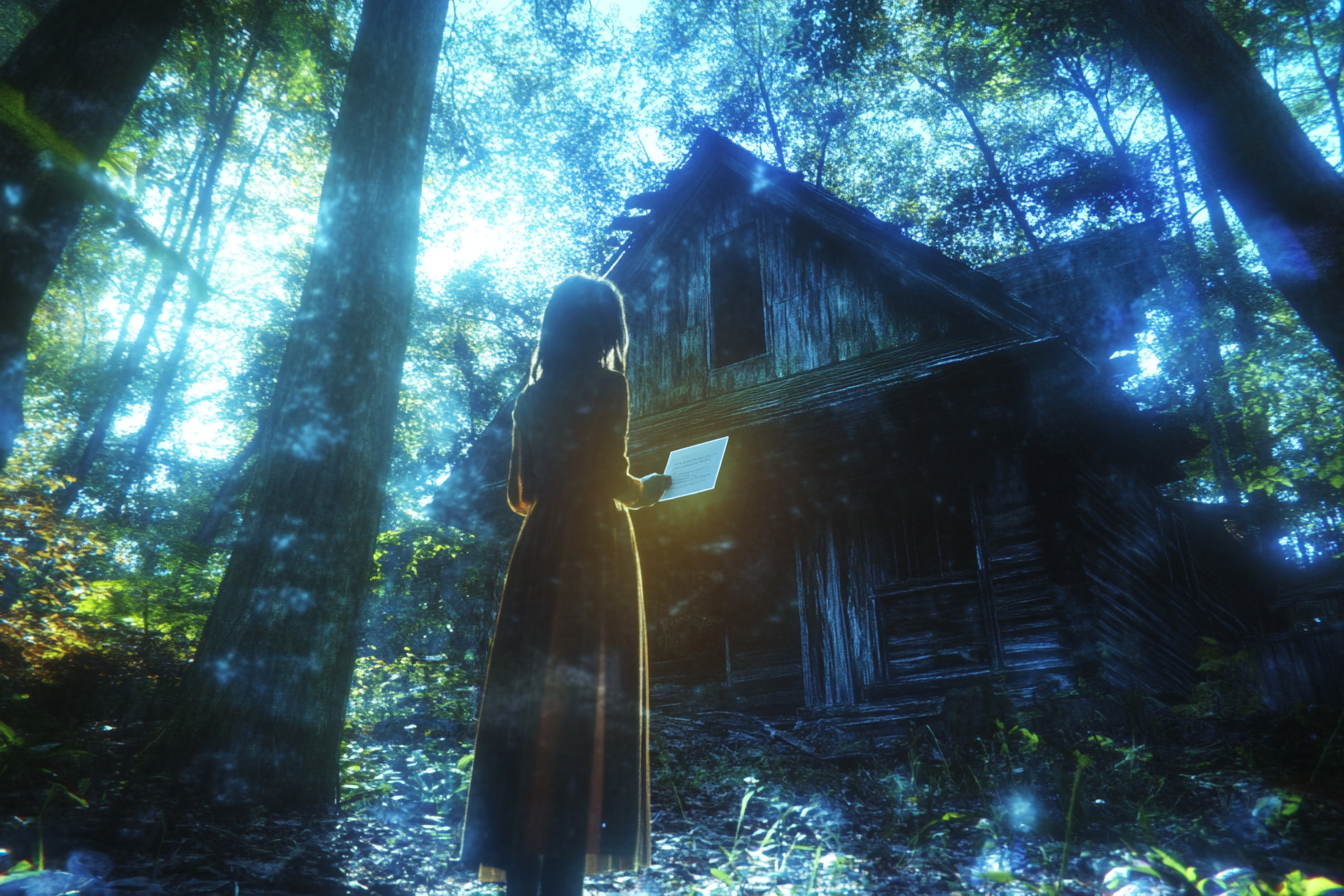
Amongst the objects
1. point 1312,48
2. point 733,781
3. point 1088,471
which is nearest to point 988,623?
point 1088,471

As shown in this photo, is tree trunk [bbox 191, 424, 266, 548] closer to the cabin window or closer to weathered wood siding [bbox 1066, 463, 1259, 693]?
the cabin window

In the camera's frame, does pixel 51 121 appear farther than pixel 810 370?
No

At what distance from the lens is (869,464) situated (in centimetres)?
787

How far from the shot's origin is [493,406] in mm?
25719

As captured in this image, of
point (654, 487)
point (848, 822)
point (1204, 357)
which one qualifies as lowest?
point (848, 822)

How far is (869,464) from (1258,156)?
450cm

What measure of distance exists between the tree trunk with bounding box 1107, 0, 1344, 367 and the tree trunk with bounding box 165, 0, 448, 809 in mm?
4905

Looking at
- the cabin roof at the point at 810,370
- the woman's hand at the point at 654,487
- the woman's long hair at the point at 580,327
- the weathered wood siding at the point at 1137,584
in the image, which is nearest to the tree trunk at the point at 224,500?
the cabin roof at the point at 810,370

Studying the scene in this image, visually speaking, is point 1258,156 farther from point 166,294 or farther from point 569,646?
point 166,294

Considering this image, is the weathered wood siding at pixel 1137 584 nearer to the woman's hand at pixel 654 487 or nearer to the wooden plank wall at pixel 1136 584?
the wooden plank wall at pixel 1136 584

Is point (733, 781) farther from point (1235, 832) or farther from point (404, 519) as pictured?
point (404, 519)

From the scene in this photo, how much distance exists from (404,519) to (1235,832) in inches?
1016

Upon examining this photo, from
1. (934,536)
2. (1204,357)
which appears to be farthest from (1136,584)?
(1204,357)

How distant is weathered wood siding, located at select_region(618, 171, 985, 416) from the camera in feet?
28.7
